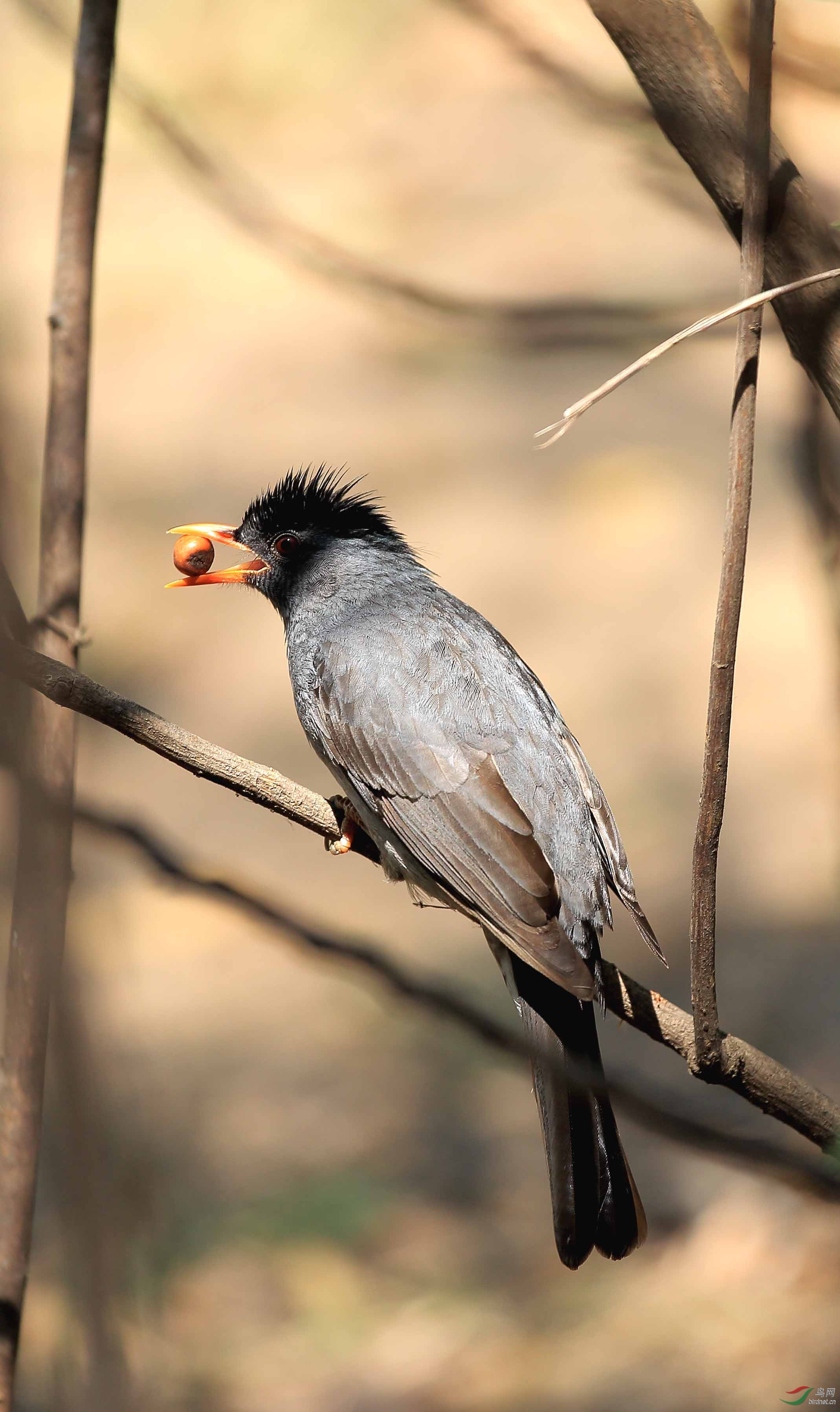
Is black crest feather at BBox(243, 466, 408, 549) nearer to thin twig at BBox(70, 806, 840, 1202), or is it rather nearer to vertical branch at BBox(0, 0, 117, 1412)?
vertical branch at BBox(0, 0, 117, 1412)

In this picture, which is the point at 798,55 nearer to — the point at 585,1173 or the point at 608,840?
the point at 608,840

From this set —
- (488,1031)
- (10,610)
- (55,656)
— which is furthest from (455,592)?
(488,1031)

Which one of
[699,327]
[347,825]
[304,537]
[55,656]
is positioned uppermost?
[699,327]

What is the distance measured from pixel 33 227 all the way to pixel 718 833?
1192 cm

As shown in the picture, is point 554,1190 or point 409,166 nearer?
point 554,1190

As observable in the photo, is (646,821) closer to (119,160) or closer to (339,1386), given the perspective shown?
(339,1386)

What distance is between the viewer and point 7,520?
161 cm

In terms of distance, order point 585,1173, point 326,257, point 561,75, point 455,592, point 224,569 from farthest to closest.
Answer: point 455,592
point 326,257
point 224,569
point 585,1173
point 561,75

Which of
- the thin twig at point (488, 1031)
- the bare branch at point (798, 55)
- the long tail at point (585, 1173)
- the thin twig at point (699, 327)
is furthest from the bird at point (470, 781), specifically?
the bare branch at point (798, 55)

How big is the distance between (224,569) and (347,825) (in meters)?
0.97

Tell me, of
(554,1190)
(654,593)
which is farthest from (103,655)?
(554,1190)

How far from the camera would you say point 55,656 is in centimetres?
290

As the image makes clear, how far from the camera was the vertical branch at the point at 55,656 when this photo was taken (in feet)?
5.68

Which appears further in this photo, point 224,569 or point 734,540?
point 224,569
